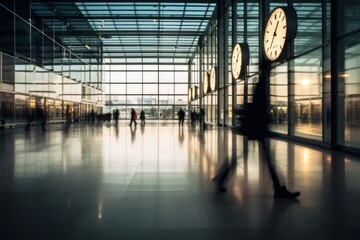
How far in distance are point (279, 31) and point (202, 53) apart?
2957cm

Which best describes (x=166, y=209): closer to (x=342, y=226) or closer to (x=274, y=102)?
(x=342, y=226)

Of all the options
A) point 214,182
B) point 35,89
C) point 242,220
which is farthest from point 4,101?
point 242,220

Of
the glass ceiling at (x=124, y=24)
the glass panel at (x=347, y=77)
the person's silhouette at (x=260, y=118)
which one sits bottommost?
the person's silhouette at (x=260, y=118)

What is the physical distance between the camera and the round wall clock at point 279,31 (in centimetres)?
1099

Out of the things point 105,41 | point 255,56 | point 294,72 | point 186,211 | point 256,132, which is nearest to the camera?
point 186,211

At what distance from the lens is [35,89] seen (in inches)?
1117

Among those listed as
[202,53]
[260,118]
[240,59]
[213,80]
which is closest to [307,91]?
[240,59]

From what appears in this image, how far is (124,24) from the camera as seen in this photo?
1385 inches

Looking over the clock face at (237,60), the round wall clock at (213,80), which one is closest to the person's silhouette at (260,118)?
the clock face at (237,60)

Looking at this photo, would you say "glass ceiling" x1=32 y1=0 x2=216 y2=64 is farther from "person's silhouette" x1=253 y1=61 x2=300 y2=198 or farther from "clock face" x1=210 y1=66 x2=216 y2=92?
"person's silhouette" x1=253 y1=61 x2=300 y2=198

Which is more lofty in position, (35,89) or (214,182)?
(35,89)

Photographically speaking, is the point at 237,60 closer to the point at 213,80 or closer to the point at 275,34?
the point at 275,34

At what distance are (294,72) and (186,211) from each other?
1249cm

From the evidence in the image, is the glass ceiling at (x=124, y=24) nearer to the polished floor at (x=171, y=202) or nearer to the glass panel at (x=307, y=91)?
the glass panel at (x=307, y=91)
